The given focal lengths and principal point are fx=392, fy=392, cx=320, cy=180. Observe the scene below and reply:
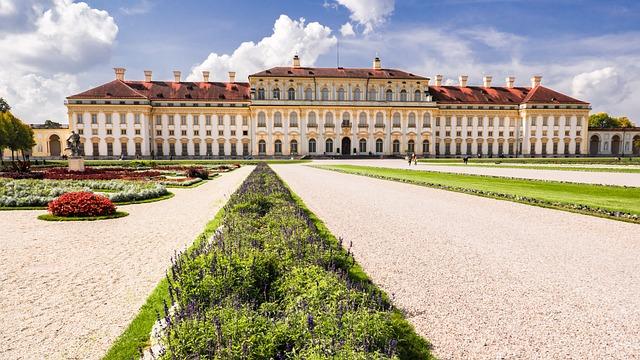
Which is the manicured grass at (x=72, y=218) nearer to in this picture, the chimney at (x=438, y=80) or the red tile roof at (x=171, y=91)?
the red tile roof at (x=171, y=91)

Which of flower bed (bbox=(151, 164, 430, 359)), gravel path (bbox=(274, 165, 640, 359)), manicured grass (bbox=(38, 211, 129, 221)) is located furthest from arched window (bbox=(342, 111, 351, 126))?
flower bed (bbox=(151, 164, 430, 359))

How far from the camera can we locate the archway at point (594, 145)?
69250 millimetres

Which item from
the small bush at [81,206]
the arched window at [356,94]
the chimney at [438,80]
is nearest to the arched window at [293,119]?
the arched window at [356,94]

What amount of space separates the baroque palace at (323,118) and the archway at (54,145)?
1119 cm

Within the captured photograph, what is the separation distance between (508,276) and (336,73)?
2400 inches

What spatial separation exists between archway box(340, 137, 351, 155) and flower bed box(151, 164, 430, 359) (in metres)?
58.4

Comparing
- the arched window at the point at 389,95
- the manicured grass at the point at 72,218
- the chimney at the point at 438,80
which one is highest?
the chimney at the point at 438,80

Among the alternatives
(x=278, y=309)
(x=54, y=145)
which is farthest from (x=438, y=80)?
(x=278, y=309)

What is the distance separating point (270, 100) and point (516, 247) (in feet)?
189

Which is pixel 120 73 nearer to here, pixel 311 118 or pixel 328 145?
pixel 311 118

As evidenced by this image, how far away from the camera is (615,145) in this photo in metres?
69.8

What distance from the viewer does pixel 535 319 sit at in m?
4.24

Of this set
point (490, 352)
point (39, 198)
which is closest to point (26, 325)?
point (490, 352)

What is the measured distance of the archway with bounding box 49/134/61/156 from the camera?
65188 millimetres
